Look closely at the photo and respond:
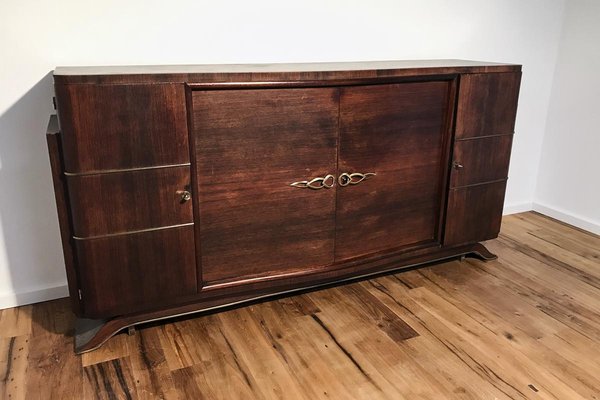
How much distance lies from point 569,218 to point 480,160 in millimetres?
1006

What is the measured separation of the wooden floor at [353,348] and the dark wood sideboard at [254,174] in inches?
3.6

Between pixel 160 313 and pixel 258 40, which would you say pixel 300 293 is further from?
pixel 258 40

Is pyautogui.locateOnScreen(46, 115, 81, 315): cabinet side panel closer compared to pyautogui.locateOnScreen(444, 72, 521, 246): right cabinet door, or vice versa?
pyautogui.locateOnScreen(46, 115, 81, 315): cabinet side panel

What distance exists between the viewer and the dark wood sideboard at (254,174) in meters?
1.46

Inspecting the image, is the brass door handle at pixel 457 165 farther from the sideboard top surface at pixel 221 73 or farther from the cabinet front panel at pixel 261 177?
the cabinet front panel at pixel 261 177

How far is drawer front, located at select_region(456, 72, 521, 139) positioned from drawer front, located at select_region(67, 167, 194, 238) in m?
1.06

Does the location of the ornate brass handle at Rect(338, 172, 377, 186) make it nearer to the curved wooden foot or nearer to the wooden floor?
the wooden floor

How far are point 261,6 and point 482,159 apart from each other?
105 cm

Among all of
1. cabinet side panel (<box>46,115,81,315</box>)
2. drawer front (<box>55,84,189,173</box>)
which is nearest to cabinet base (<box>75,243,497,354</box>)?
cabinet side panel (<box>46,115,81,315</box>)

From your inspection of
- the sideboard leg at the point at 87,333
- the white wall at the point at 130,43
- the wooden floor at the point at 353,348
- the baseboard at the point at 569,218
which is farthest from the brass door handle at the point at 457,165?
the sideboard leg at the point at 87,333

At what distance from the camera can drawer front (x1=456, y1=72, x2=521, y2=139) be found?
6.34ft

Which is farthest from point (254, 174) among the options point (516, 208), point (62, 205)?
point (516, 208)

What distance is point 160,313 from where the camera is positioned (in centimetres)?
169

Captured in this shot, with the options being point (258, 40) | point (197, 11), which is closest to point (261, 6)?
point (258, 40)
